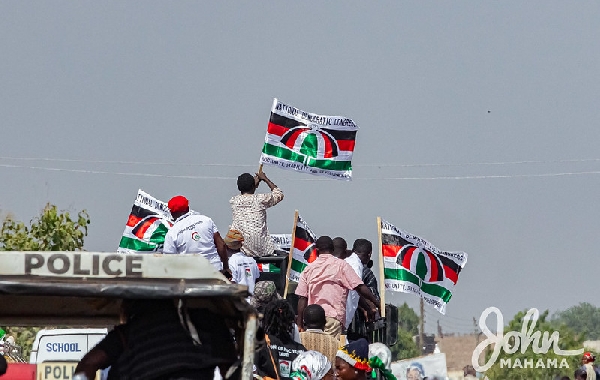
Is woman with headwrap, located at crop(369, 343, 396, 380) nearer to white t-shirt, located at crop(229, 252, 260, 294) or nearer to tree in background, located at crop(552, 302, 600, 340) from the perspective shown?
white t-shirt, located at crop(229, 252, 260, 294)

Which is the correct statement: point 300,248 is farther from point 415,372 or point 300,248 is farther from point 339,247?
point 415,372

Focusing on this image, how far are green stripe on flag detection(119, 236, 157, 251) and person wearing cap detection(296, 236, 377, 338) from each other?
5273 mm

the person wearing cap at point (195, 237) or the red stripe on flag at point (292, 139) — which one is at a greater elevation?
the red stripe on flag at point (292, 139)

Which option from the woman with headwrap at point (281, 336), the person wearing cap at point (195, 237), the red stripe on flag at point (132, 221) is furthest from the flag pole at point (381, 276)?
the woman with headwrap at point (281, 336)

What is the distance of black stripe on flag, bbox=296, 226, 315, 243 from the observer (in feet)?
54.5

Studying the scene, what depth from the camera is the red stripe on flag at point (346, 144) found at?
17.5 m

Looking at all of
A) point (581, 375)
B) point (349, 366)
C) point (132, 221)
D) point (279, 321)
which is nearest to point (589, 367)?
point (581, 375)

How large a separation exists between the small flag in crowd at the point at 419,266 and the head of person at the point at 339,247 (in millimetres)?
3190

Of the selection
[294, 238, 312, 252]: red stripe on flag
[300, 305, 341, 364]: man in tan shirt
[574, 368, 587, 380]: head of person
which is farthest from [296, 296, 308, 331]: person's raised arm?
[294, 238, 312, 252]: red stripe on flag

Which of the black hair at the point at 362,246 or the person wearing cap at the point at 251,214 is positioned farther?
the black hair at the point at 362,246

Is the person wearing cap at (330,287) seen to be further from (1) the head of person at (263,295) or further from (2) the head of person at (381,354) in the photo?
(2) the head of person at (381,354)

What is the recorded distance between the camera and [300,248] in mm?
16656

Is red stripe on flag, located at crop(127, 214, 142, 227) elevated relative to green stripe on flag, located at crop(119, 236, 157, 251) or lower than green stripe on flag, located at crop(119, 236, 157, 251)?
elevated

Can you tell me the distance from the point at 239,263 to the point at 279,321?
2502 millimetres
